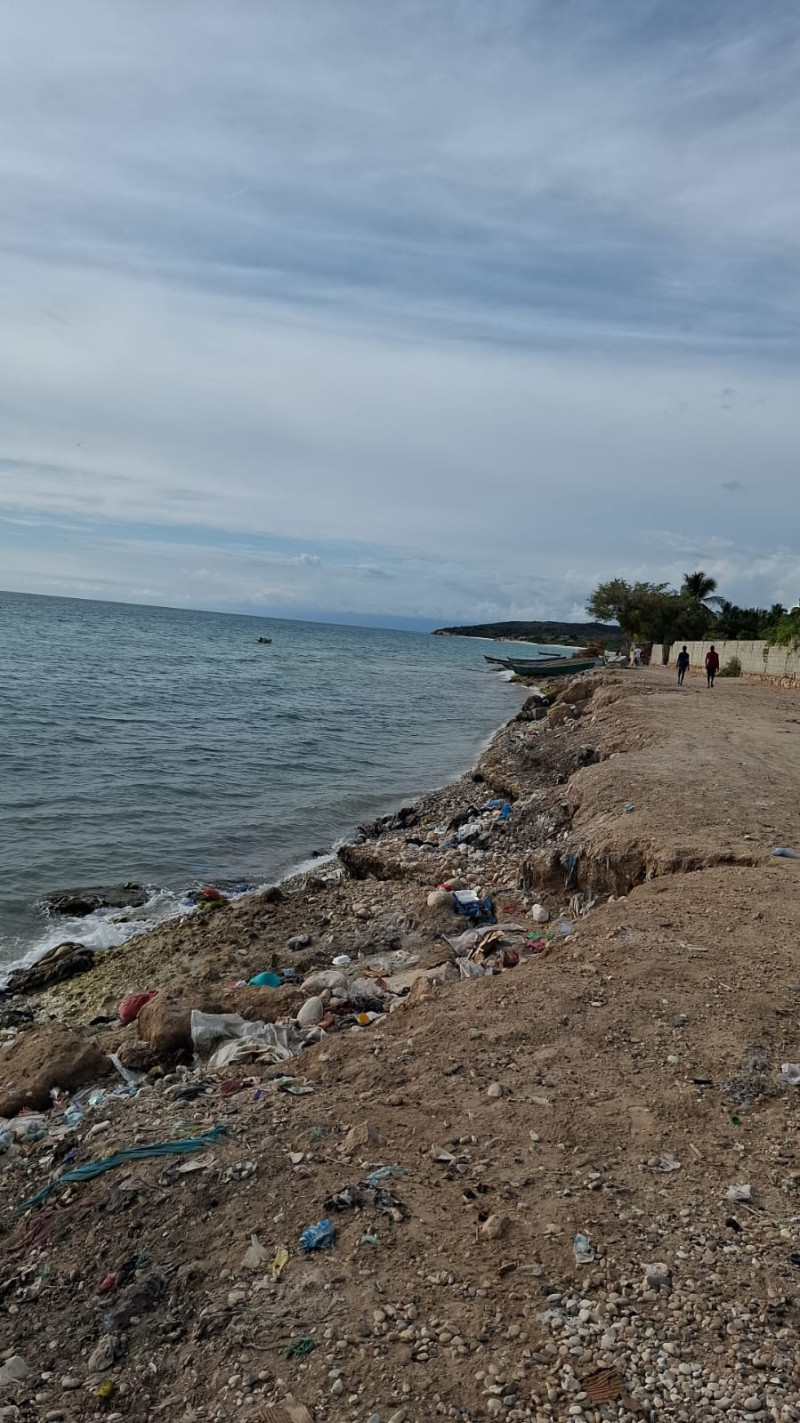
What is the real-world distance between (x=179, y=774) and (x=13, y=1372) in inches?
599

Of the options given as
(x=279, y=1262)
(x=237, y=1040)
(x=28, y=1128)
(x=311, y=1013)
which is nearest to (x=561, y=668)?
(x=311, y=1013)

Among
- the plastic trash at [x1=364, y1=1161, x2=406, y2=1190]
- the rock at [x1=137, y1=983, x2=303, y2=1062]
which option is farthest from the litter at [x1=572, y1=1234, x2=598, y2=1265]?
the rock at [x1=137, y1=983, x2=303, y2=1062]

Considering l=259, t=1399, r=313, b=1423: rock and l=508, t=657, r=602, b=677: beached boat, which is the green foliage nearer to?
l=508, t=657, r=602, b=677: beached boat

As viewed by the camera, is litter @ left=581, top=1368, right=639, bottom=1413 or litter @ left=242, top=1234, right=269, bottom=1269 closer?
litter @ left=581, top=1368, right=639, bottom=1413

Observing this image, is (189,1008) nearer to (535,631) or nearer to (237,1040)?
(237,1040)

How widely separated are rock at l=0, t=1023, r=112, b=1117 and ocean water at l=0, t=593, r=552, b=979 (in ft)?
11.1

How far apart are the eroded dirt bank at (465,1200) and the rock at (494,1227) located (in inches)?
0.5

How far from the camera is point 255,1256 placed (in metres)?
3.50

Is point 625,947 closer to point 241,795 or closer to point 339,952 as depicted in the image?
point 339,952

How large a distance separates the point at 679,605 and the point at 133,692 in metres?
33.6

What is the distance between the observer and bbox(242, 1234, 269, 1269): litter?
136 inches

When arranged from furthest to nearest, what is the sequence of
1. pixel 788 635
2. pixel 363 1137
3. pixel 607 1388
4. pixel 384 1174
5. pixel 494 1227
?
pixel 788 635 → pixel 363 1137 → pixel 384 1174 → pixel 494 1227 → pixel 607 1388

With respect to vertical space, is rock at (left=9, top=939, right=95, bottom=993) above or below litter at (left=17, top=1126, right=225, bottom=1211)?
below

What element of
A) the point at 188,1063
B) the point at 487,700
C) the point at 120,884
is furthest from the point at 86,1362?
the point at 487,700
